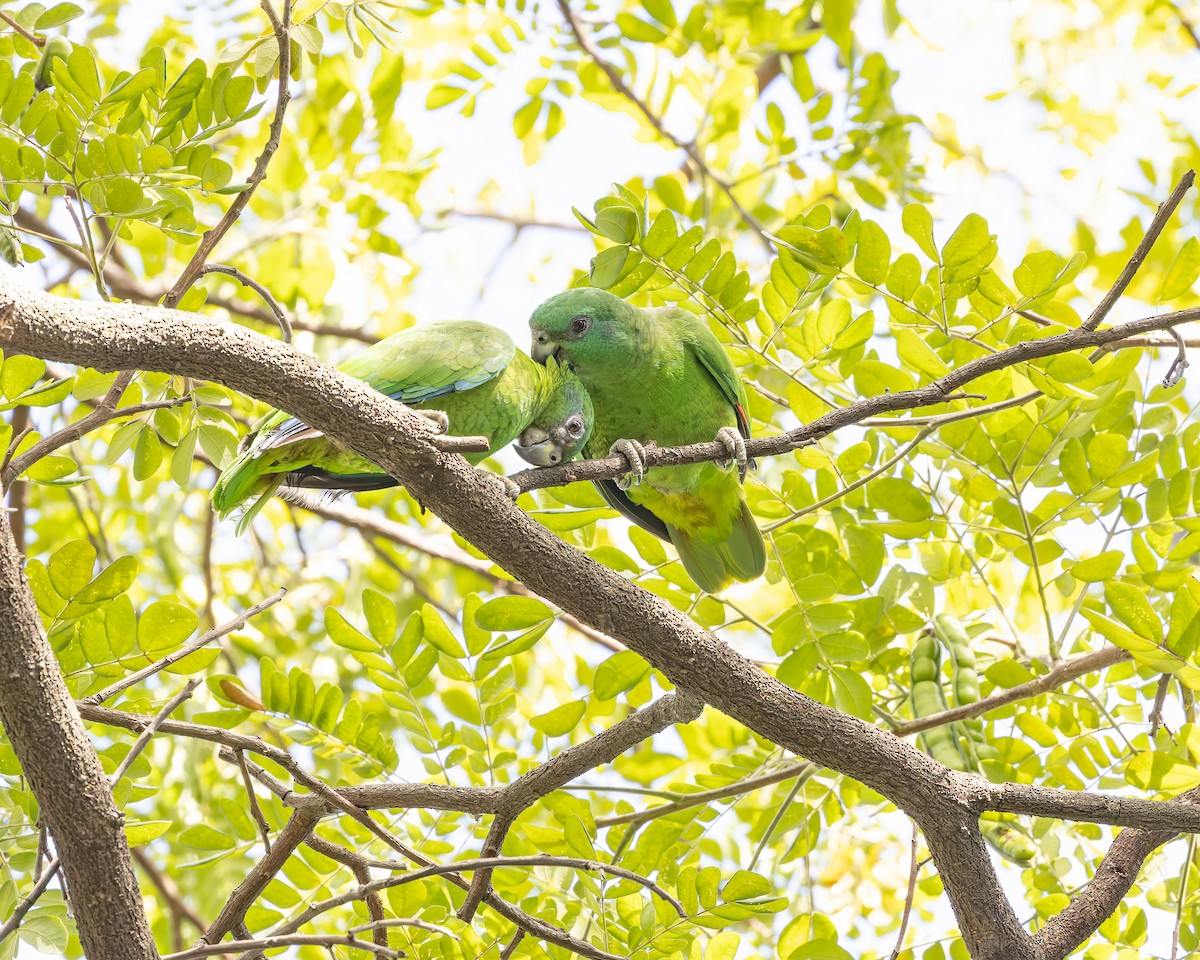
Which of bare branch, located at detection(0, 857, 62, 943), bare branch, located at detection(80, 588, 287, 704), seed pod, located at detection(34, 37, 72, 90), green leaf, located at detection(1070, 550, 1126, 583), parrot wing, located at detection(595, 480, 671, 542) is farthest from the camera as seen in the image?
parrot wing, located at detection(595, 480, 671, 542)

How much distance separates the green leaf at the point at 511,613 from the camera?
2.52 metres

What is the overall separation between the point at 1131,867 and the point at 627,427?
6.26ft

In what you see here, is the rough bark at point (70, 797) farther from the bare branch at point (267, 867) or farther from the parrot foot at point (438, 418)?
the parrot foot at point (438, 418)

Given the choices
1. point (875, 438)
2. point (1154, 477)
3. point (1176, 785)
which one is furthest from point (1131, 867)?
point (875, 438)

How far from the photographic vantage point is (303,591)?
5.06 metres

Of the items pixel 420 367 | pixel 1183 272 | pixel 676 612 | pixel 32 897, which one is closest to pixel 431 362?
pixel 420 367

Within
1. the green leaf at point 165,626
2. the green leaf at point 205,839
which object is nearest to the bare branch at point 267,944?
the green leaf at point 165,626

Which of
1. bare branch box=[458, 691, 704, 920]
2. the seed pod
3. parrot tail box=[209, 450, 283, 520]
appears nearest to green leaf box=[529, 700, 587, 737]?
bare branch box=[458, 691, 704, 920]

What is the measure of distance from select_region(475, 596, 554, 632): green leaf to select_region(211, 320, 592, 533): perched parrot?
368 millimetres

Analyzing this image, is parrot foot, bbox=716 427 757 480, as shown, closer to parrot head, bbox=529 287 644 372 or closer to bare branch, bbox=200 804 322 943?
parrot head, bbox=529 287 644 372

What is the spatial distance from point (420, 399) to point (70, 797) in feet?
4.10

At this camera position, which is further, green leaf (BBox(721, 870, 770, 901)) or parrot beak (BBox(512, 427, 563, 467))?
parrot beak (BBox(512, 427, 563, 467))

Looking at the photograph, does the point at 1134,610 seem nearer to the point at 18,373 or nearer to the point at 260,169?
the point at 260,169

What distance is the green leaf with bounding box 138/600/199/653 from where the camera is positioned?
7.07 feet
